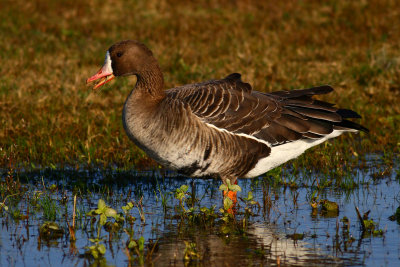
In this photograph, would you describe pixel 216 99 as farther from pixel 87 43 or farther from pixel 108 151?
pixel 87 43

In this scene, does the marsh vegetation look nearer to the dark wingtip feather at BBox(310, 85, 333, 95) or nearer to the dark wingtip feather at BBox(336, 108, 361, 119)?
the dark wingtip feather at BBox(336, 108, 361, 119)

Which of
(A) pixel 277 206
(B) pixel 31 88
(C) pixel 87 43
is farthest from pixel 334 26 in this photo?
(A) pixel 277 206

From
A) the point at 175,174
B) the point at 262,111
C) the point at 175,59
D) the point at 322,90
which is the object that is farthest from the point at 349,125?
the point at 175,59

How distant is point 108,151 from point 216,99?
2731 mm

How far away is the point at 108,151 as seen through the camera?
32.2 feet

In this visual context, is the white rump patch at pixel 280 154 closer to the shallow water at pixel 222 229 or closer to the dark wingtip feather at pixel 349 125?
the dark wingtip feather at pixel 349 125

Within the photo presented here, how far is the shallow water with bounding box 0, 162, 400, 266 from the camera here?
6049 millimetres

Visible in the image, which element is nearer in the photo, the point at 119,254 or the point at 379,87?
the point at 119,254

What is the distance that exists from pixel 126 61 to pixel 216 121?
53.9 inches

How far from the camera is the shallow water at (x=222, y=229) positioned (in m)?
6.05

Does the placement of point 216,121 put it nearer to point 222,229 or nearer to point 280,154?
point 280,154

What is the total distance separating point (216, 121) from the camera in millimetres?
7594

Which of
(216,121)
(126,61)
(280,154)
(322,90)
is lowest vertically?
(280,154)

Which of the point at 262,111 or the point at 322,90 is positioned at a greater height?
the point at 322,90
